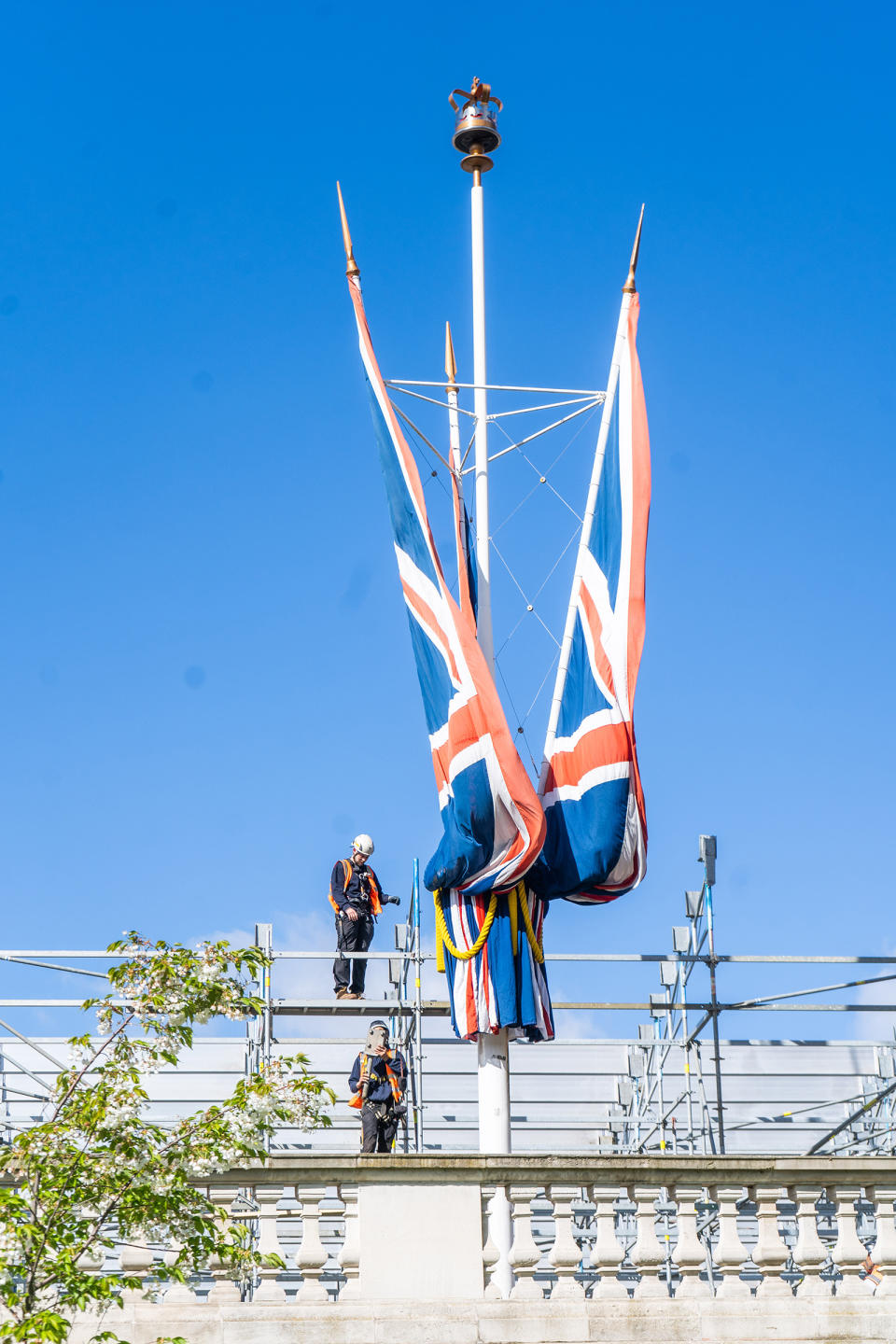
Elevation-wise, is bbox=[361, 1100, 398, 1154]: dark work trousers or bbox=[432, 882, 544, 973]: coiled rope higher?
bbox=[432, 882, 544, 973]: coiled rope

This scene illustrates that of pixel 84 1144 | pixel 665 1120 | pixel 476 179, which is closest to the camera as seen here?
pixel 84 1144

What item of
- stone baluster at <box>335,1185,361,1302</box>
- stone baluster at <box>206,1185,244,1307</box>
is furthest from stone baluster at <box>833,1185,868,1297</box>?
stone baluster at <box>206,1185,244,1307</box>

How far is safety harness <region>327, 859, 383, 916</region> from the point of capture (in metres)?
17.1

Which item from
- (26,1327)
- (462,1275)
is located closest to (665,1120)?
(462,1275)

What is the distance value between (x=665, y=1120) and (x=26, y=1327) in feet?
37.1

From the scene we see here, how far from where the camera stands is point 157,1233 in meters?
9.60

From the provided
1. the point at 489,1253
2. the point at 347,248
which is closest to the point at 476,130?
the point at 347,248

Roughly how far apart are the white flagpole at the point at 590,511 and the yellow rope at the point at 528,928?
101 centimetres

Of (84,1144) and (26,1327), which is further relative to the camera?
(84,1144)

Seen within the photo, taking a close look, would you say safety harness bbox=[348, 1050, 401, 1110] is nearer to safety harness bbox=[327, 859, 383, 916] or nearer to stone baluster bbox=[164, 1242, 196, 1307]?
safety harness bbox=[327, 859, 383, 916]

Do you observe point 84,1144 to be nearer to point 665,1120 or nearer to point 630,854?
point 630,854

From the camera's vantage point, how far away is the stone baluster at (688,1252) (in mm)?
10797

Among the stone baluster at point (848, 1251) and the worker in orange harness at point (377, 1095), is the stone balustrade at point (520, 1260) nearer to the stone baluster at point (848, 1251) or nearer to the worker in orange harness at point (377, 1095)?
the stone baluster at point (848, 1251)

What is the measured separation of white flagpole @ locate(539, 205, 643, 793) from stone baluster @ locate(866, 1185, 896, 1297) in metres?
4.32
